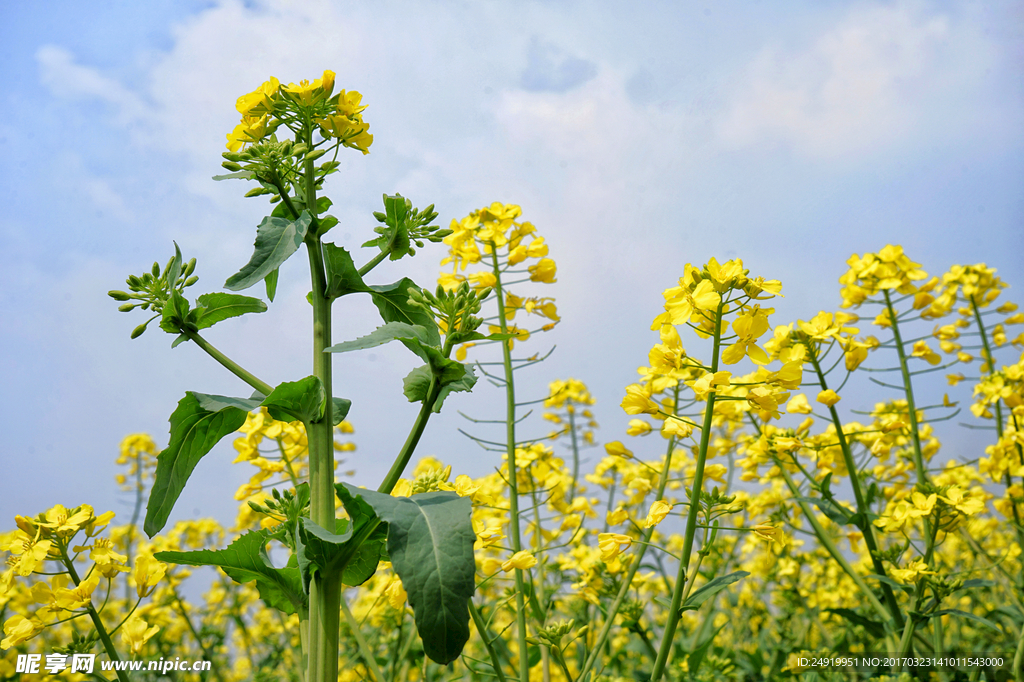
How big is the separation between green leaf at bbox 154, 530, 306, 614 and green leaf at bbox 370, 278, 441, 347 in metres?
0.51

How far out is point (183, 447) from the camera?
3.73 ft

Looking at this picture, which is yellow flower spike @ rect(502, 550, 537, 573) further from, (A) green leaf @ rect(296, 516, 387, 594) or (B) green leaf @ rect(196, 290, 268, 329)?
(B) green leaf @ rect(196, 290, 268, 329)

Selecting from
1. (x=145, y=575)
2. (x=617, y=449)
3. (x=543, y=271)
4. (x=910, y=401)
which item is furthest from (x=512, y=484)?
(x=910, y=401)

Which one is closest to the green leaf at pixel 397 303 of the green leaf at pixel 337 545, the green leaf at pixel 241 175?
the green leaf at pixel 241 175

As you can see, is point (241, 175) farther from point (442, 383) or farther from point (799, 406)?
point (799, 406)

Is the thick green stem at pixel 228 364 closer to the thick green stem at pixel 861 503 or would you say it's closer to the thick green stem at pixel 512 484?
the thick green stem at pixel 512 484

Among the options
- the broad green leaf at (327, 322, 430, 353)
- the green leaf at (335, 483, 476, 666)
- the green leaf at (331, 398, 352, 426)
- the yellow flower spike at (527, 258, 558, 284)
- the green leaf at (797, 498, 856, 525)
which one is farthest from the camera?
the yellow flower spike at (527, 258, 558, 284)

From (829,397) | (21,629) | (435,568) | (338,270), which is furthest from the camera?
(829,397)

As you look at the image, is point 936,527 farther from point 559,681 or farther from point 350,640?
point 350,640

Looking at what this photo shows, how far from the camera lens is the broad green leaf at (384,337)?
1.02 meters

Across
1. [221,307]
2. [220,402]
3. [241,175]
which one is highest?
[241,175]

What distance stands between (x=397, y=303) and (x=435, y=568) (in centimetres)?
63

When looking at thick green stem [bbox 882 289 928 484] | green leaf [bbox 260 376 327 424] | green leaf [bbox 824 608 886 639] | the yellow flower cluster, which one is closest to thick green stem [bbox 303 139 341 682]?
green leaf [bbox 260 376 327 424]

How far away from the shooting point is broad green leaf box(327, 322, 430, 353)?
102cm
